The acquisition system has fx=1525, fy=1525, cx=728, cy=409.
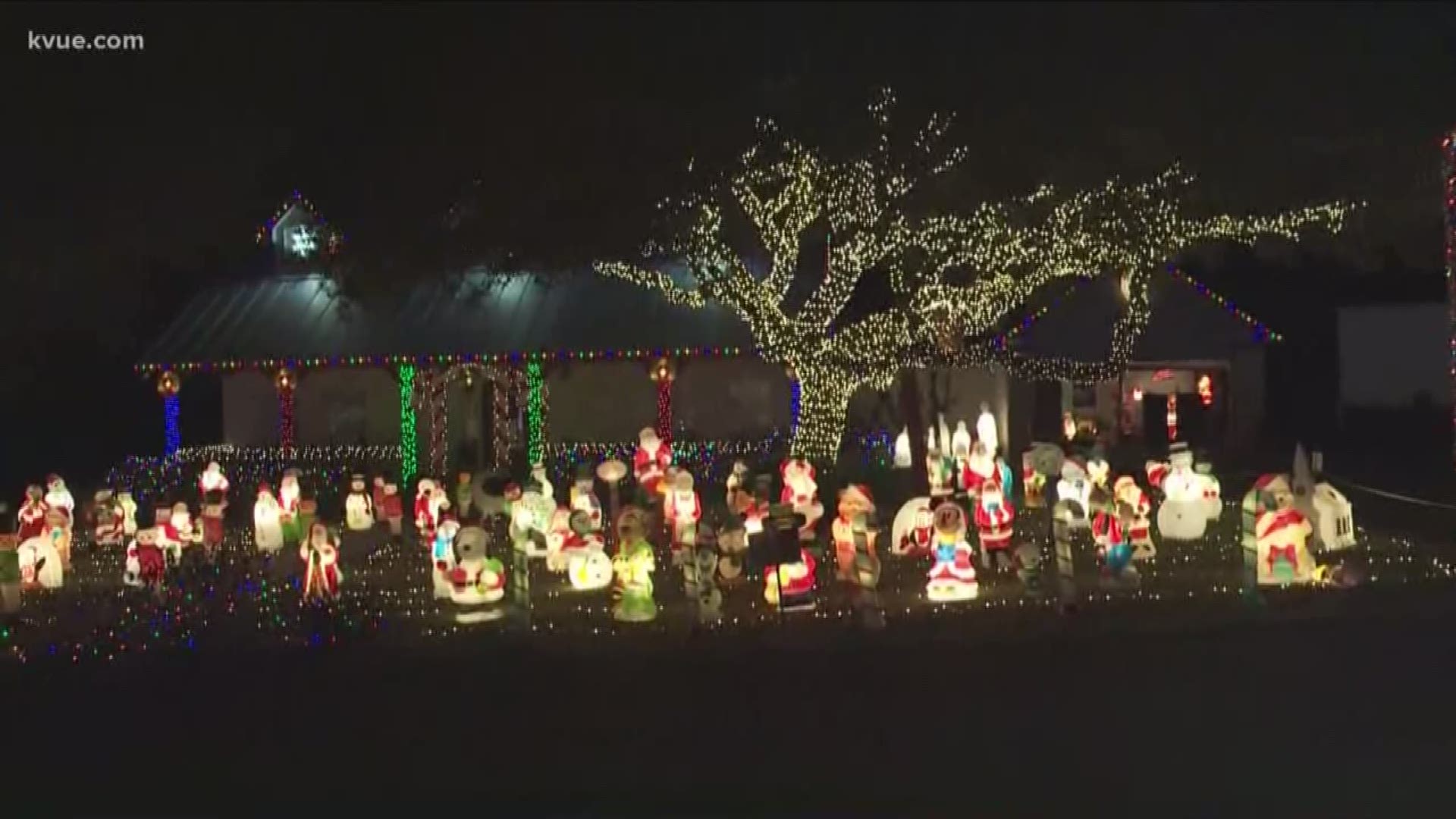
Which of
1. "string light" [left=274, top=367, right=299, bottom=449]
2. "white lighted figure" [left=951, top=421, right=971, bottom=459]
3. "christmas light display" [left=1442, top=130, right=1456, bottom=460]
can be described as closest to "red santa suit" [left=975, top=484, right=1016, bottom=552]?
"white lighted figure" [left=951, top=421, right=971, bottom=459]

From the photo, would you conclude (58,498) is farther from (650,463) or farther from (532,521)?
(650,463)

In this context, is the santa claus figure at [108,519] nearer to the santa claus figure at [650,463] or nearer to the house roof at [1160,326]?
the santa claus figure at [650,463]

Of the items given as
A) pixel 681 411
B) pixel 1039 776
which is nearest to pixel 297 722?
pixel 1039 776

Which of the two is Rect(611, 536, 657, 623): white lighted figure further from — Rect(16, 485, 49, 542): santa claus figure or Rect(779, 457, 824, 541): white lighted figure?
Rect(16, 485, 49, 542): santa claus figure

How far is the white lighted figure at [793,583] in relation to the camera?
36.7ft

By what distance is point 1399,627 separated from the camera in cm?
1037

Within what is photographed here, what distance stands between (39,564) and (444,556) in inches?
173

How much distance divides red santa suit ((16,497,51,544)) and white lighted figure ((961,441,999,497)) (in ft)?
28.0

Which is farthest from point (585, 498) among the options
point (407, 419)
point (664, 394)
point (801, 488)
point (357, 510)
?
point (407, 419)

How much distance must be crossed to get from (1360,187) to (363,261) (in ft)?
44.4

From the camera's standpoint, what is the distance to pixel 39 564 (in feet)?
45.7

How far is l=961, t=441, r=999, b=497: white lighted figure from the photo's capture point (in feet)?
43.8

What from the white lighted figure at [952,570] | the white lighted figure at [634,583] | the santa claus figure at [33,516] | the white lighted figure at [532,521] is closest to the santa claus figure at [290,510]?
the santa claus figure at [33,516]

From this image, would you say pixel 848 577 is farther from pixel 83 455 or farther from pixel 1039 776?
pixel 83 455
